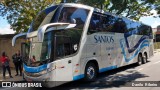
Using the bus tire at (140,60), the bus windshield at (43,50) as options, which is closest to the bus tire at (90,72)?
the bus windshield at (43,50)

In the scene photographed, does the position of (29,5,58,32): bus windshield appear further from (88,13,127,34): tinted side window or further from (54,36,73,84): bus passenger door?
(88,13,127,34): tinted side window

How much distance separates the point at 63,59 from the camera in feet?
31.4

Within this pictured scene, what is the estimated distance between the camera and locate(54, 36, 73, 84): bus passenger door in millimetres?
9336

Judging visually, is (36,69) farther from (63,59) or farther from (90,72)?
(90,72)

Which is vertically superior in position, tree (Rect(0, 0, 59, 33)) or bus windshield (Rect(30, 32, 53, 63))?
tree (Rect(0, 0, 59, 33))

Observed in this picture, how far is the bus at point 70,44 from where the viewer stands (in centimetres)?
917

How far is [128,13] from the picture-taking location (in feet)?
98.2

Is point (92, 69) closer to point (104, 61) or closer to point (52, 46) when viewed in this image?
point (104, 61)

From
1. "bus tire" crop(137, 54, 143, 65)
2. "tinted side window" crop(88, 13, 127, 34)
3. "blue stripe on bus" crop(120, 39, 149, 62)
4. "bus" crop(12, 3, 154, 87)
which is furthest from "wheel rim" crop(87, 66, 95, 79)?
"bus tire" crop(137, 54, 143, 65)

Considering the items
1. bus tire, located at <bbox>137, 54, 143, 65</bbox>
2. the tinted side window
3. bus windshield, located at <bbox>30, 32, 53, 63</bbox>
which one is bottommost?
bus tire, located at <bbox>137, 54, 143, 65</bbox>

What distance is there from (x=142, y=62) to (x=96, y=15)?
8145 millimetres

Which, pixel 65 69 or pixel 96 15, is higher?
pixel 96 15

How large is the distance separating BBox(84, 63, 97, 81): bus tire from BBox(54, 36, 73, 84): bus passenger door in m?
1.41

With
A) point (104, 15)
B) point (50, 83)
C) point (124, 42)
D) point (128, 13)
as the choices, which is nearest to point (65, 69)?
point (50, 83)
